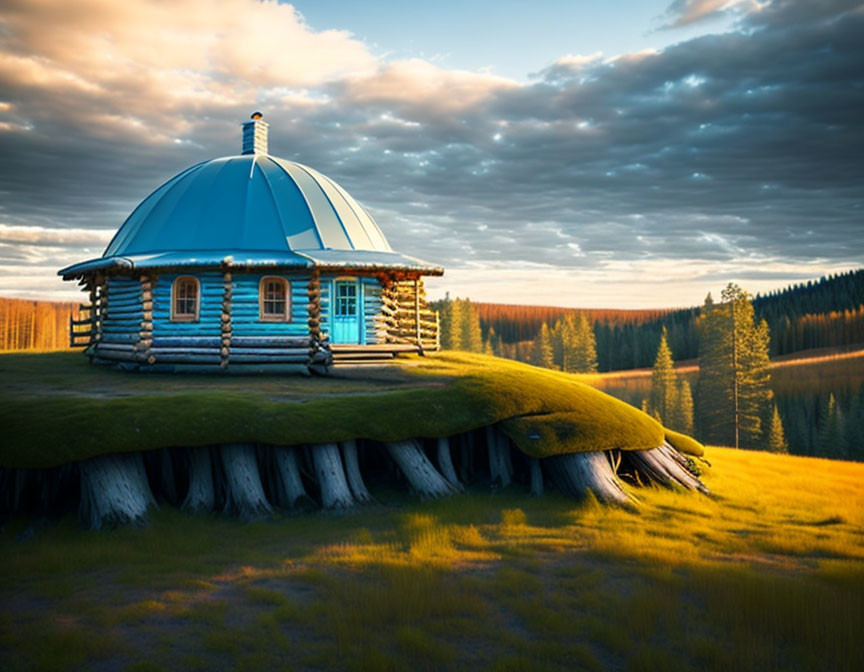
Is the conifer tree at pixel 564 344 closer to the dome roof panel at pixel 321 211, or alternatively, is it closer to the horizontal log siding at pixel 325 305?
the dome roof panel at pixel 321 211

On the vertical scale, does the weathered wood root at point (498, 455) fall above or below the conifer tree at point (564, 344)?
below

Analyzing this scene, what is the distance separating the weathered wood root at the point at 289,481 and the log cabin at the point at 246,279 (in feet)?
29.9

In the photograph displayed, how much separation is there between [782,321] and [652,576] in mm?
117214

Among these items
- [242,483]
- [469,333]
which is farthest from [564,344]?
[242,483]

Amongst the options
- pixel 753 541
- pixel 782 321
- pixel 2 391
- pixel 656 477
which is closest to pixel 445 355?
pixel 656 477

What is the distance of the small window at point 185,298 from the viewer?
842 inches

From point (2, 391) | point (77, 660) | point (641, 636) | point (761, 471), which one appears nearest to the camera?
point (77, 660)

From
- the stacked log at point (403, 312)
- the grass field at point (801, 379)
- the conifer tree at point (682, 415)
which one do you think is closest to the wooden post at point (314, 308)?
the stacked log at point (403, 312)

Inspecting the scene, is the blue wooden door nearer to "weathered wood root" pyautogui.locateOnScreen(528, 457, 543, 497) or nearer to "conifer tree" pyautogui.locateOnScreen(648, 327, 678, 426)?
"weathered wood root" pyautogui.locateOnScreen(528, 457, 543, 497)

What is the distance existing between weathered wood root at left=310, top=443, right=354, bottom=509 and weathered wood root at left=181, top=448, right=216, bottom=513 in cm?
190

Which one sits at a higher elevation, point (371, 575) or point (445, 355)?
point (445, 355)

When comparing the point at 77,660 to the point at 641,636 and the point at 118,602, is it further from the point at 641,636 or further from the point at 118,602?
the point at 641,636

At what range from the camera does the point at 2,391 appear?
53.3 feet

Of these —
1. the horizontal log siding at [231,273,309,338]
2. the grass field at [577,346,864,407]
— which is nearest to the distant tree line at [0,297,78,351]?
the grass field at [577,346,864,407]
